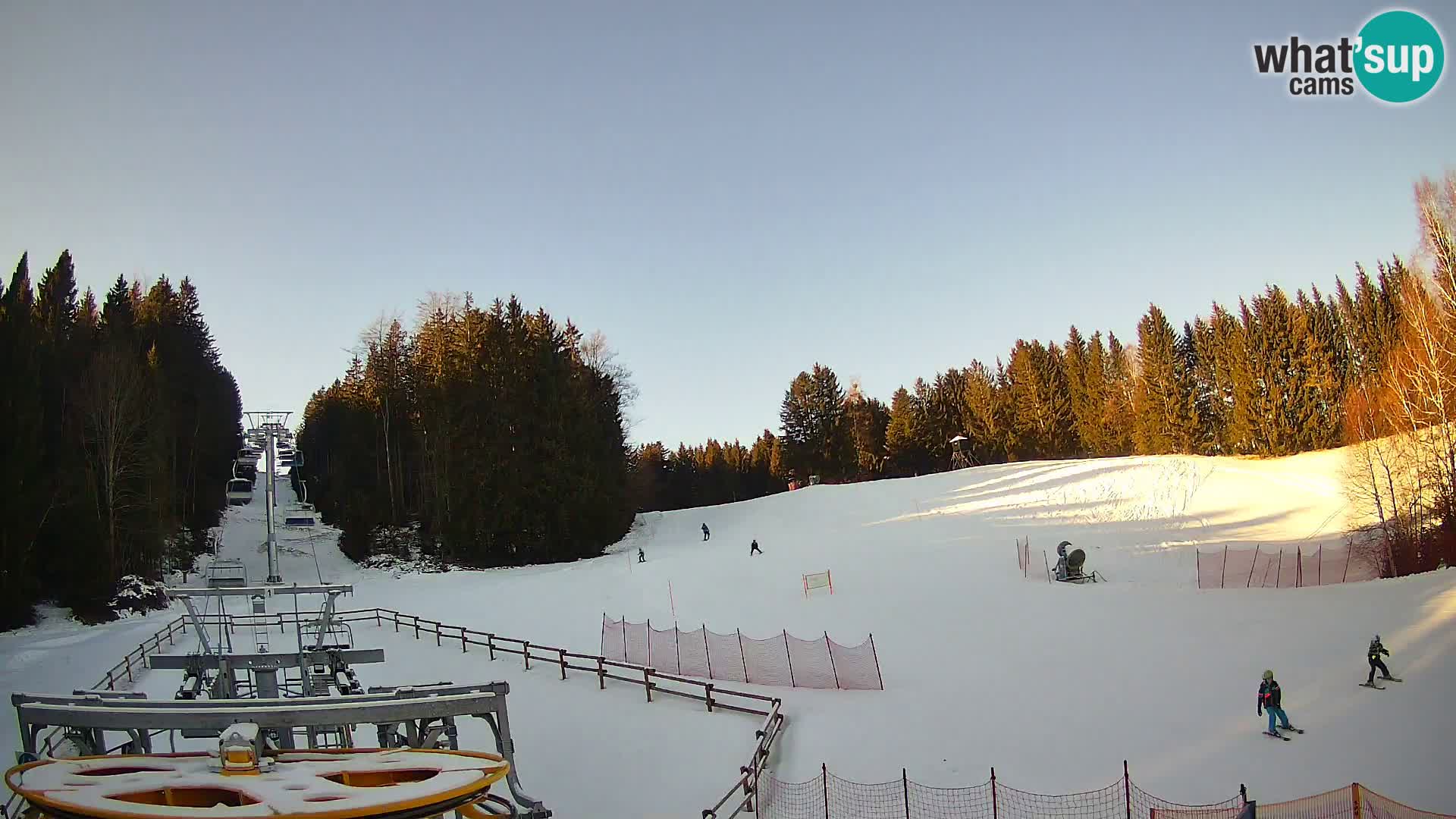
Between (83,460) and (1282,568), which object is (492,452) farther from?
(1282,568)

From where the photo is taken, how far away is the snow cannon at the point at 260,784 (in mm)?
6348

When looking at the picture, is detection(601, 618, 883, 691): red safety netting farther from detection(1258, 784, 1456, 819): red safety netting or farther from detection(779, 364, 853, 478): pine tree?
detection(779, 364, 853, 478): pine tree

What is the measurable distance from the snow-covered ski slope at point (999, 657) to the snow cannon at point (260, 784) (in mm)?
6449

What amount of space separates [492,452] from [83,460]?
18.7m

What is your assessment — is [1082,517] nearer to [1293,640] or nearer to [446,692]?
[1293,640]

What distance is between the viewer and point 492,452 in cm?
4716

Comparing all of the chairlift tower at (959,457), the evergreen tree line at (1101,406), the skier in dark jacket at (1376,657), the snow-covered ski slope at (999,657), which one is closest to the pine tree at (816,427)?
the evergreen tree line at (1101,406)

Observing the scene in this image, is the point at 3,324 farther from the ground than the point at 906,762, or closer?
farther from the ground

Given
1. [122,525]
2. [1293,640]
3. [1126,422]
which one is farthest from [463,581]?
[1126,422]

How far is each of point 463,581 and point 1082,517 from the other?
32.0 m

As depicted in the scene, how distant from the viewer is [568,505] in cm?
4738

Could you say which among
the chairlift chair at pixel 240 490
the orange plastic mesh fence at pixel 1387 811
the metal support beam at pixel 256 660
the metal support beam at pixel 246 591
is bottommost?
the orange plastic mesh fence at pixel 1387 811

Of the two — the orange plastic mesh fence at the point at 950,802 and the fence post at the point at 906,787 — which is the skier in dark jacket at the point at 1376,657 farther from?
the fence post at the point at 906,787

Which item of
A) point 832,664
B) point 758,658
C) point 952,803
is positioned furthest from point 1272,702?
Answer: point 758,658
